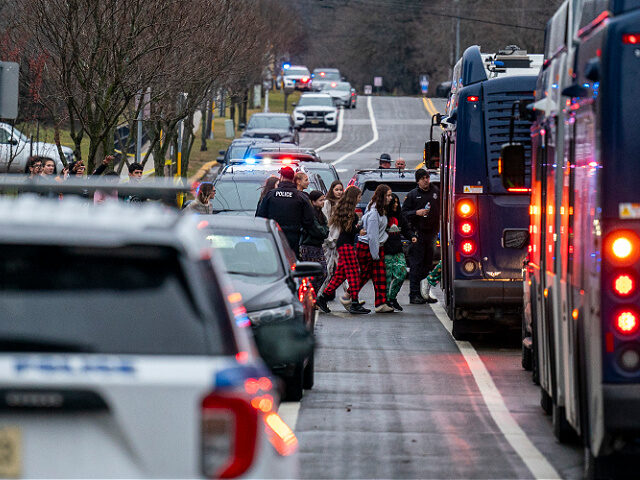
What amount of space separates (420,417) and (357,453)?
61.0 inches

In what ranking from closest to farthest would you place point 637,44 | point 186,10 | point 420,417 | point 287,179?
point 637,44 → point 420,417 → point 287,179 → point 186,10

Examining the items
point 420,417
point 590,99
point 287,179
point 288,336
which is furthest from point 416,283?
point 288,336

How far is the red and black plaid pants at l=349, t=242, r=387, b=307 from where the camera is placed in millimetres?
18156

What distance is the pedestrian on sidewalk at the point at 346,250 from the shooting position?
18.1m

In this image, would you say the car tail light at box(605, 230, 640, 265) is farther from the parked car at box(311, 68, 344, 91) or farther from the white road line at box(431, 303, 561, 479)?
the parked car at box(311, 68, 344, 91)

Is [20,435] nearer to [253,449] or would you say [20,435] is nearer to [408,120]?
[253,449]

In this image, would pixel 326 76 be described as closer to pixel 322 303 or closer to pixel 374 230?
pixel 322 303

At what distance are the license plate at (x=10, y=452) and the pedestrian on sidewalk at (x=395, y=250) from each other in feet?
46.8

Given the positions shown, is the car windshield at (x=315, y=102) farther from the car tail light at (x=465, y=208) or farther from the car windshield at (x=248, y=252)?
the car windshield at (x=248, y=252)

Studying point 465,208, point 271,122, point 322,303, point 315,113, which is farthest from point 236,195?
point 315,113

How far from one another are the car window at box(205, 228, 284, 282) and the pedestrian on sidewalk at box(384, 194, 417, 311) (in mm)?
6027

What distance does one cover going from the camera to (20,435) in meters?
4.07

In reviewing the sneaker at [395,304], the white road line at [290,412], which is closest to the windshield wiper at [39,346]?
the white road line at [290,412]

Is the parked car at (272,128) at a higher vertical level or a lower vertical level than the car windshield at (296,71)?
lower
